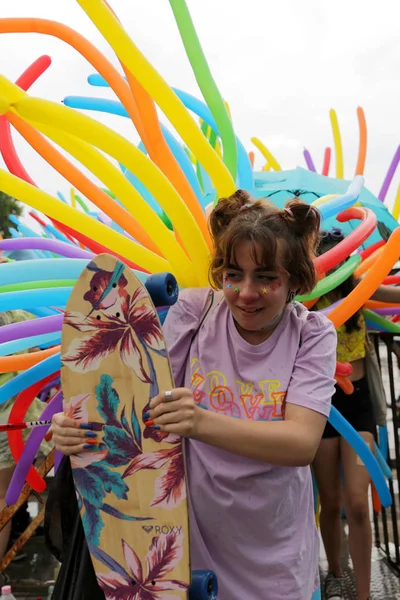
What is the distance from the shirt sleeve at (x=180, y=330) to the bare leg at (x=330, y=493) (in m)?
1.54

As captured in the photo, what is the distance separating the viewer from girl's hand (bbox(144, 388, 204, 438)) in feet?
3.72

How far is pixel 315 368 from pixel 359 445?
2.65 ft

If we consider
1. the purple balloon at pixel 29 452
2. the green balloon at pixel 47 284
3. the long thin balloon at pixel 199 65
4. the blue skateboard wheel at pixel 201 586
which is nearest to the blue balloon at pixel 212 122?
the long thin balloon at pixel 199 65

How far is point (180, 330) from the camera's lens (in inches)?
56.0

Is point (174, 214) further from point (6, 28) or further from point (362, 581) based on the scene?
point (362, 581)

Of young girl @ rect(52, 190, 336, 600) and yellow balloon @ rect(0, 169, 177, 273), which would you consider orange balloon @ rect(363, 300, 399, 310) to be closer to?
yellow balloon @ rect(0, 169, 177, 273)

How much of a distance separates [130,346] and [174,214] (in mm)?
527

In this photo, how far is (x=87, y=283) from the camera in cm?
130

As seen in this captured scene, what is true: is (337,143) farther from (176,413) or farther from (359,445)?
(176,413)

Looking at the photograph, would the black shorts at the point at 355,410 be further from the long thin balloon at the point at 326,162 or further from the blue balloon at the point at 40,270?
the long thin balloon at the point at 326,162

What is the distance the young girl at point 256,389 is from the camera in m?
1.33

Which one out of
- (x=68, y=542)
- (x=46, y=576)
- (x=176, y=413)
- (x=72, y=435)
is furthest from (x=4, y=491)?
(x=176, y=413)

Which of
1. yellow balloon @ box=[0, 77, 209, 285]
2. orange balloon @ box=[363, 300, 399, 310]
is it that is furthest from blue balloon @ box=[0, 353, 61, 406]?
orange balloon @ box=[363, 300, 399, 310]

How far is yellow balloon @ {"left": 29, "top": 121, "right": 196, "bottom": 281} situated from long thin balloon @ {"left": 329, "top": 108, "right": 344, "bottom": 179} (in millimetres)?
2678
